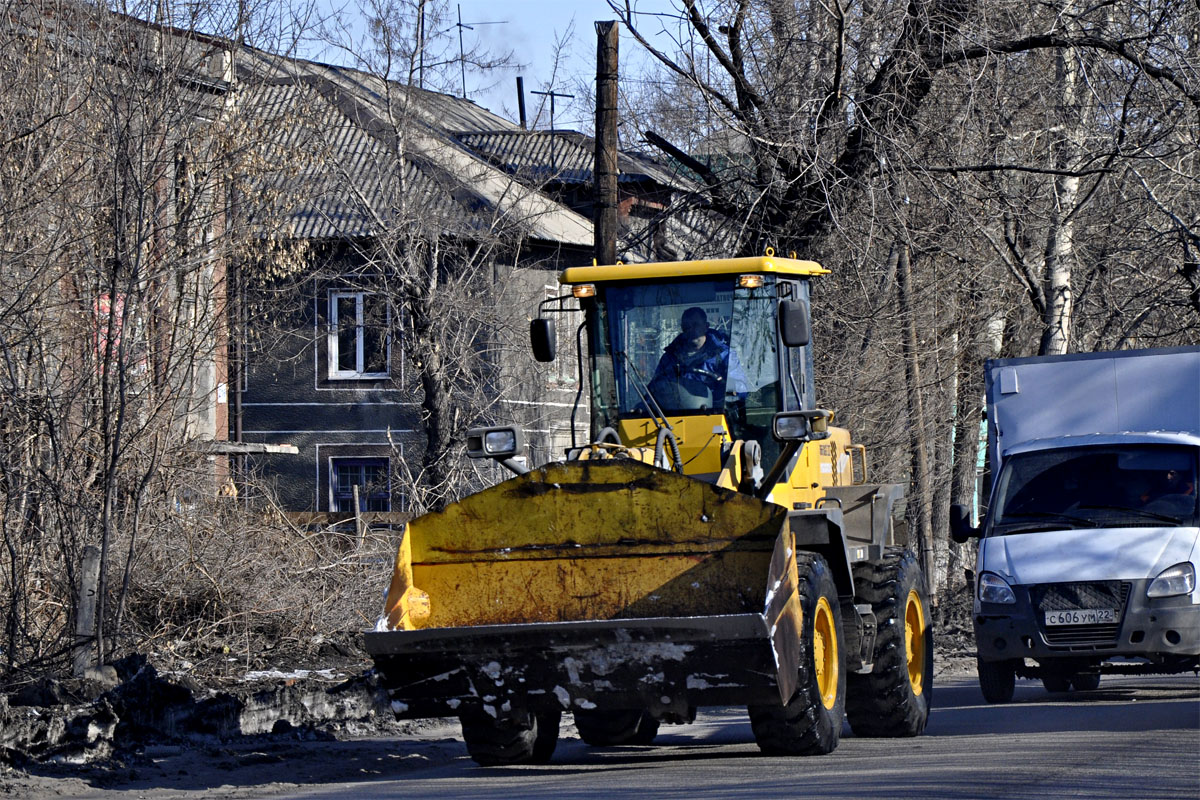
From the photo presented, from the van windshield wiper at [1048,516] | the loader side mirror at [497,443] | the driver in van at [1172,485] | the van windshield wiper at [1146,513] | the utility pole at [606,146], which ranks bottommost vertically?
the van windshield wiper at [1048,516]

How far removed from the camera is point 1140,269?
20484 millimetres

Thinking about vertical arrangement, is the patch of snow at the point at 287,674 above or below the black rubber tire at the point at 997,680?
above

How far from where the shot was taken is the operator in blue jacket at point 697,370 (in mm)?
10461

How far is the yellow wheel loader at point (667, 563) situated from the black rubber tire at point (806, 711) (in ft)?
0.05

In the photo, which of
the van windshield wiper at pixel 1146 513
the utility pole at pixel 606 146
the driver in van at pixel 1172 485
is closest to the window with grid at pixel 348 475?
the utility pole at pixel 606 146

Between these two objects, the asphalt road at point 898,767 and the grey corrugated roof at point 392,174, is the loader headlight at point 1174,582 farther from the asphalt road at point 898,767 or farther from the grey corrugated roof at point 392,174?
the grey corrugated roof at point 392,174

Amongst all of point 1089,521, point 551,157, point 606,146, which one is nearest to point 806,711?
point 1089,521

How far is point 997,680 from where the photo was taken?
43.3ft

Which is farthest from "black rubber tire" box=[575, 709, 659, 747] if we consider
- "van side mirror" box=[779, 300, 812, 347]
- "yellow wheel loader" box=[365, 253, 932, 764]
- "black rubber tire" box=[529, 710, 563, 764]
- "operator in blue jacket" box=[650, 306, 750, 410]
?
"van side mirror" box=[779, 300, 812, 347]

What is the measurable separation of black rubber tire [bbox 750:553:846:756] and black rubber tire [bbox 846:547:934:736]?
1.25 m

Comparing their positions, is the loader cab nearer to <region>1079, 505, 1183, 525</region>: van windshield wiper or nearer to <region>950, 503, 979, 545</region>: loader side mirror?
<region>950, 503, 979, 545</region>: loader side mirror

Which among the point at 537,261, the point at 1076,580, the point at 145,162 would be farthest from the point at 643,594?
the point at 537,261

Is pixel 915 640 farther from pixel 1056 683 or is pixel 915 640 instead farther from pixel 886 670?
pixel 1056 683

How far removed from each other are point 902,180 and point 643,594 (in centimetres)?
1121
